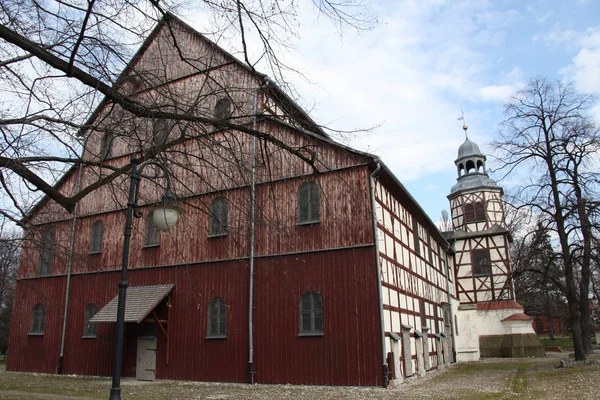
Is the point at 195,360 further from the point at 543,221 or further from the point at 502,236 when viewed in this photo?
the point at 502,236

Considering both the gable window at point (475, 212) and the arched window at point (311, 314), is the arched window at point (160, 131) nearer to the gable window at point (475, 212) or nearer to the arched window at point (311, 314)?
the arched window at point (311, 314)

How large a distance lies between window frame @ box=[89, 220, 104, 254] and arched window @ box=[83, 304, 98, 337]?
2.22 m

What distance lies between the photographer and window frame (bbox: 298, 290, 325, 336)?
14578 mm

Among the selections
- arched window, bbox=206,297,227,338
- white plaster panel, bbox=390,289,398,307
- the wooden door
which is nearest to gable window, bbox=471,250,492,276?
white plaster panel, bbox=390,289,398,307

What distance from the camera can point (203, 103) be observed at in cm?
679

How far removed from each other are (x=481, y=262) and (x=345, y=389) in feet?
68.9

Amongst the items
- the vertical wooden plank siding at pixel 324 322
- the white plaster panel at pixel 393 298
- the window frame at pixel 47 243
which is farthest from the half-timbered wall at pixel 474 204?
the window frame at pixel 47 243

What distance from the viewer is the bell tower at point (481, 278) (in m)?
29.2

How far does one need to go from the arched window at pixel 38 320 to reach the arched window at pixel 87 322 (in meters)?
2.36

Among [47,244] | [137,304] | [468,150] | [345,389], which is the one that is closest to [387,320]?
[345,389]

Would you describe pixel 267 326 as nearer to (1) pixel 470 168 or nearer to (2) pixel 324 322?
(2) pixel 324 322

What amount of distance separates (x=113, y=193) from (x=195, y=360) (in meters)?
9.64

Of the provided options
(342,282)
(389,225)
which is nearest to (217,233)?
(342,282)

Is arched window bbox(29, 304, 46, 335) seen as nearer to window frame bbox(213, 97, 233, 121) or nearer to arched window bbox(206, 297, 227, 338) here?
arched window bbox(206, 297, 227, 338)
